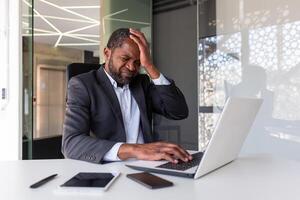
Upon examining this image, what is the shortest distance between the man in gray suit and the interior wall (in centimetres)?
195

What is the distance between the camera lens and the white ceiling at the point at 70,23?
4722 mm

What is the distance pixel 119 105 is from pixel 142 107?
0.56 ft

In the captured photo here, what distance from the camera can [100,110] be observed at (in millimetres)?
1423

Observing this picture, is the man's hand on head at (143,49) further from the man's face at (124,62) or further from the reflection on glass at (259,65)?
the reflection on glass at (259,65)

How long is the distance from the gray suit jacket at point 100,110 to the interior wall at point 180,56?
193 cm

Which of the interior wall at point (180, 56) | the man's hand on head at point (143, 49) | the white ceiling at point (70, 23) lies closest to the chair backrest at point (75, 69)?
the man's hand on head at point (143, 49)

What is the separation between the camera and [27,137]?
2959 mm

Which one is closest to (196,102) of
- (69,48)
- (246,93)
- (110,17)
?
(246,93)

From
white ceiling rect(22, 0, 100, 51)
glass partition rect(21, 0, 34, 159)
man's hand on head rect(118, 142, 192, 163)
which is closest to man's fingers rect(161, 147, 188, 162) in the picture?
man's hand on head rect(118, 142, 192, 163)

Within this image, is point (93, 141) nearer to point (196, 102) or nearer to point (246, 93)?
point (246, 93)

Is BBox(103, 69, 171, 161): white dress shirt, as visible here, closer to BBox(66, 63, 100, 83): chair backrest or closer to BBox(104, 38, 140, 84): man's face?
BBox(104, 38, 140, 84): man's face

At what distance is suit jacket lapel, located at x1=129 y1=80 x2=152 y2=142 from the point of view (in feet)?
5.20

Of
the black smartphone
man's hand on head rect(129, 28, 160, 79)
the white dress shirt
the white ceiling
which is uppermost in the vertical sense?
the white ceiling

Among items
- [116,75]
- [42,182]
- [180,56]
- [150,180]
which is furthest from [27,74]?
[150,180]
